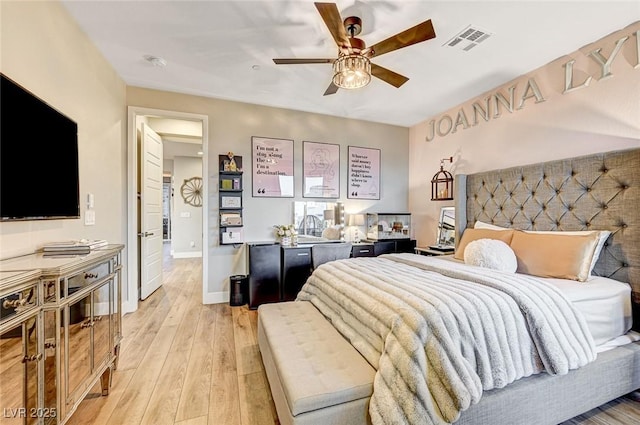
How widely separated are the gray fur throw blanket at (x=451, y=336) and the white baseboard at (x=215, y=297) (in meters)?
2.33

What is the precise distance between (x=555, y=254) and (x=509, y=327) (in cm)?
117

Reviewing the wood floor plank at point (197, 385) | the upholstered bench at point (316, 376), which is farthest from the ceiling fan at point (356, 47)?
the wood floor plank at point (197, 385)

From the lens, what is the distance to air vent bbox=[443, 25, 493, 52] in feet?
7.39

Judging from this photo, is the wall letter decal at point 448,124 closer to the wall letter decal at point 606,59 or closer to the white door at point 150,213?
the wall letter decal at point 606,59

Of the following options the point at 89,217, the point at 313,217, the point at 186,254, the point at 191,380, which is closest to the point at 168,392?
the point at 191,380

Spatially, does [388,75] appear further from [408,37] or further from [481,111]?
[481,111]

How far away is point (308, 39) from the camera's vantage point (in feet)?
7.84

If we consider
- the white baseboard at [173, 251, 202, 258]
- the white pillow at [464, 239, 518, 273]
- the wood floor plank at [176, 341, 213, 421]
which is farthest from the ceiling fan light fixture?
the white baseboard at [173, 251, 202, 258]

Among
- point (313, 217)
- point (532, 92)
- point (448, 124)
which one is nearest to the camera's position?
point (532, 92)

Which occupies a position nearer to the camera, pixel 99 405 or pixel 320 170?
pixel 99 405

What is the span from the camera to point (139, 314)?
130 inches

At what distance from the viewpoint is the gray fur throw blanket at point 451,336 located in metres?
1.18

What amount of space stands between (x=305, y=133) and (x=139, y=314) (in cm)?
317

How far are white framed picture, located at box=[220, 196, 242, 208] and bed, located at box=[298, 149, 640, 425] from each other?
5.85 ft
